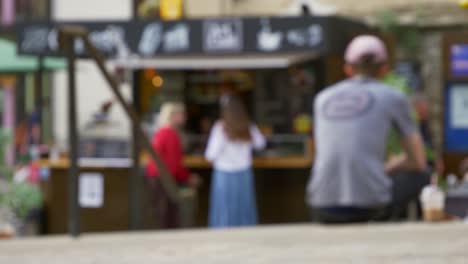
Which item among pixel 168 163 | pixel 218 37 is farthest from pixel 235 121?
pixel 218 37

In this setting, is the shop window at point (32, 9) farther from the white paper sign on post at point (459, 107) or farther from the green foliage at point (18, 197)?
the green foliage at point (18, 197)

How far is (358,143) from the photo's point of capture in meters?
4.75

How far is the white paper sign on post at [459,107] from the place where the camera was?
1551 centimetres

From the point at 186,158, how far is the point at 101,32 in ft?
4.99

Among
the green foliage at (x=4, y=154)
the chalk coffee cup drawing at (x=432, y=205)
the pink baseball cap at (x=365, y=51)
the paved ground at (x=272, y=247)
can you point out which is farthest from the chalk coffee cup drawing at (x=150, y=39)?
the pink baseball cap at (x=365, y=51)

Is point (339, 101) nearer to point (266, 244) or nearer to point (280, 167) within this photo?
point (266, 244)

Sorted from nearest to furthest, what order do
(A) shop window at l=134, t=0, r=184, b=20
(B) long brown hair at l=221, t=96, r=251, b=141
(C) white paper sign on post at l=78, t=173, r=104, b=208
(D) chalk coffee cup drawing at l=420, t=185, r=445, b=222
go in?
1. (D) chalk coffee cup drawing at l=420, t=185, r=445, b=222
2. (B) long brown hair at l=221, t=96, r=251, b=141
3. (C) white paper sign on post at l=78, t=173, r=104, b=208
4. (A) shop window at l=134, t=0, r=184, b=20

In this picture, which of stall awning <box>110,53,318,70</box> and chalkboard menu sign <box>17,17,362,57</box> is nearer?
chalkboard menu sign <box>17,17,362,57</box>

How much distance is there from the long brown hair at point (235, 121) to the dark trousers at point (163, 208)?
2.59ft

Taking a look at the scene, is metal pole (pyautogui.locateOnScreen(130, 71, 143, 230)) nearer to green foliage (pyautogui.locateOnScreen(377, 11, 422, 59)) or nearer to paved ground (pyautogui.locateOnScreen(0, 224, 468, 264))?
paved ground (pyautogui.locateOnScreen(0, 224, 468, 264))

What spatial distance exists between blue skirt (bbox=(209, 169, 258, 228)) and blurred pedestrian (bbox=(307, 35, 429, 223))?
21.7 feet

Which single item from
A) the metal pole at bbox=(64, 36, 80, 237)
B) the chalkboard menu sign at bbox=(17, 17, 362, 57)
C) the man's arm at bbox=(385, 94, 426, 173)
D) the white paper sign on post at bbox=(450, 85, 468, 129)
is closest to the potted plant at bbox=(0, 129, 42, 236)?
the metal pole at bbox=(64, 36, 80, 237)

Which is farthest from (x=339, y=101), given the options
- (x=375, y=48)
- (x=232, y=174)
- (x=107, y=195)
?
(x=107, y=195)

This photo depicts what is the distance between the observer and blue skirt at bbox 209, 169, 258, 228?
37.7 feet
